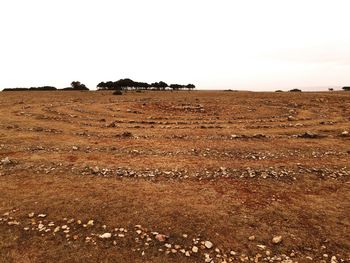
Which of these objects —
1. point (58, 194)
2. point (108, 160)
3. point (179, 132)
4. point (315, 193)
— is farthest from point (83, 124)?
point (315, 193)

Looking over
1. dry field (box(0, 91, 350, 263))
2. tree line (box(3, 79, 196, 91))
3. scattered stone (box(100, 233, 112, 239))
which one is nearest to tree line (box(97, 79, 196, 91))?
tree line (box(3, 79, 196, 91))

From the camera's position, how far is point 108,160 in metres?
13.0

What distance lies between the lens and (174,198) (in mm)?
9320

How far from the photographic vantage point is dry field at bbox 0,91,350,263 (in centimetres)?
705

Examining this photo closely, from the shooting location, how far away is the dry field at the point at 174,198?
278 inches

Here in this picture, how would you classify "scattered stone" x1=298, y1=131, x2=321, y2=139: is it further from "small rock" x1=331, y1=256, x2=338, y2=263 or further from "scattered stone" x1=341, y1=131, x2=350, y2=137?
"small rock" x1=331, y1=256, x2=338, y2=263

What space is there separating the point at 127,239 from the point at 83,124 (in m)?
14.7

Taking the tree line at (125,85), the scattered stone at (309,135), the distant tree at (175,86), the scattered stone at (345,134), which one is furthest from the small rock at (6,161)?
the distant tree at (175,86)

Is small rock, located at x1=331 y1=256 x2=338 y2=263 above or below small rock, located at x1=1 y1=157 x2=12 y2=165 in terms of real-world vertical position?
below

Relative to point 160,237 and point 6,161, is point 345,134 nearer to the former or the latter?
point 160,237

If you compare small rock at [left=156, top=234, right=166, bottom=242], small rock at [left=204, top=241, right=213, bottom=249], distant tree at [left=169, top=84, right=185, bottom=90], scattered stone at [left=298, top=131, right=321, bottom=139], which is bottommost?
small rock at [left=204, top=241, right=213, bottom=249]

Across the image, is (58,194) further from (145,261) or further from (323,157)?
(323,157)

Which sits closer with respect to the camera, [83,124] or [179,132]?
[179,132]

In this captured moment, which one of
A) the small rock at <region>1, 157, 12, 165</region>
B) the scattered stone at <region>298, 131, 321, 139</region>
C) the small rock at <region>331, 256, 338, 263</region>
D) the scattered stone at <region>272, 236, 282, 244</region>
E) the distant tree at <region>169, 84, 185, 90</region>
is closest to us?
the small rock at <region>331, 256, 338, 263</region>
